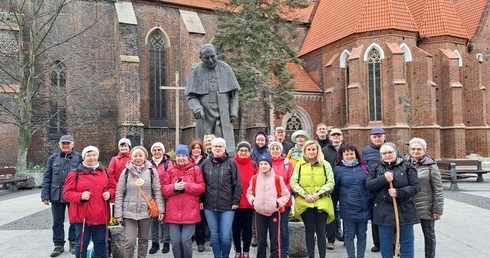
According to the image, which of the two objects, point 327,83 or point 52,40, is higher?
point 52,40

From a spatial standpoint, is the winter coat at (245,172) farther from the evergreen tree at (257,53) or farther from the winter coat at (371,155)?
the evergreen tree at (257,53)

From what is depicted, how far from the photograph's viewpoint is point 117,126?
827 inches

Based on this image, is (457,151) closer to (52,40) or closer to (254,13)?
(254,13)

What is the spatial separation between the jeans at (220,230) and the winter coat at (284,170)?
81 centimetres

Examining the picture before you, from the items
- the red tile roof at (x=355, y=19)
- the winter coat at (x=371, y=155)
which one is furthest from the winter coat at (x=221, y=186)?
the red tile roof at (x=355, y=19)

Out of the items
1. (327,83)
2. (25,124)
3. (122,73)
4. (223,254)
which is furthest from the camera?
(327,83)

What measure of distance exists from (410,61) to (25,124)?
20.1m

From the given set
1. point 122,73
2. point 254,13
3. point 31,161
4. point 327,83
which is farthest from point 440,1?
point 31,161

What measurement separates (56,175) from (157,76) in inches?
686

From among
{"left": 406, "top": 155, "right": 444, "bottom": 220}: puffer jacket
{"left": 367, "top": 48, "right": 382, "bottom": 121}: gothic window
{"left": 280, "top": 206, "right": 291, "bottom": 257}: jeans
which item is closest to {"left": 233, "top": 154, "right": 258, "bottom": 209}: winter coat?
{"left": 280, "top": 206, "right": 291, "bottom": 257}: jeans

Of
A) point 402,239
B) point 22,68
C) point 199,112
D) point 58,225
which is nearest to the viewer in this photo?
point 402,239

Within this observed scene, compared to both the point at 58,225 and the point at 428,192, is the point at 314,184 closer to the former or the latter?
→ the point at 428,192

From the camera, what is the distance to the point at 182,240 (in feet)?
15.3

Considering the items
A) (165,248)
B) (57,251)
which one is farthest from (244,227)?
(57,251)
